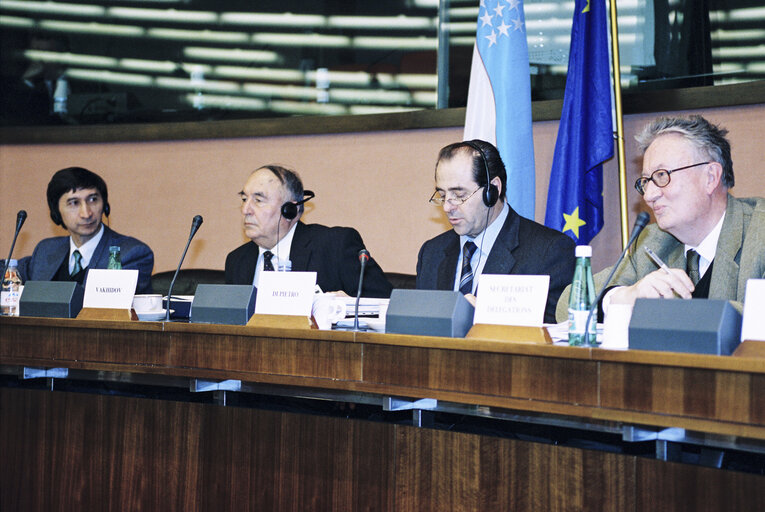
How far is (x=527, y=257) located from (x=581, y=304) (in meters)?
0.90

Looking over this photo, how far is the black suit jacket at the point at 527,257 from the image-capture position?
250 centimetres

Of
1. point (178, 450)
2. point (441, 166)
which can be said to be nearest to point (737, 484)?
point (178, 450)

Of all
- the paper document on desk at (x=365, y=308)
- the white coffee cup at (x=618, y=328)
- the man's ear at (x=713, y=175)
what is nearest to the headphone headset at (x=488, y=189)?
the paper document on desk at (x=365, y=308)

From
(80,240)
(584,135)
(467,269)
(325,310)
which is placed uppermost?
(584,135)

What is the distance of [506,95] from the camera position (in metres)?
3.34

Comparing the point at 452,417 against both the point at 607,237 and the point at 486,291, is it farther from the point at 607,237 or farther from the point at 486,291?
the point at 607,237

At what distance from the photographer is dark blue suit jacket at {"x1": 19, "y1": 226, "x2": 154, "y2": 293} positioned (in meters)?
3.30

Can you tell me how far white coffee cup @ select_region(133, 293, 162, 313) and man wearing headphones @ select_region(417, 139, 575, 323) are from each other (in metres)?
0.87

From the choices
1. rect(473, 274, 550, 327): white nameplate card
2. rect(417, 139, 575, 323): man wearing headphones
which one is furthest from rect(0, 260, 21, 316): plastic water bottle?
rect(473, 274, 550, 327): white nameplate card

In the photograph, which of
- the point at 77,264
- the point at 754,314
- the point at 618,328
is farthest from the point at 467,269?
the point at 77,264

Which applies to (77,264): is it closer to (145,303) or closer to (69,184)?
(69,184)

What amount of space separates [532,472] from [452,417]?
27cm

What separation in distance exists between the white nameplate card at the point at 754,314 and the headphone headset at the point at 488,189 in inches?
46.6

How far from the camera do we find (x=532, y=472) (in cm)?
157
